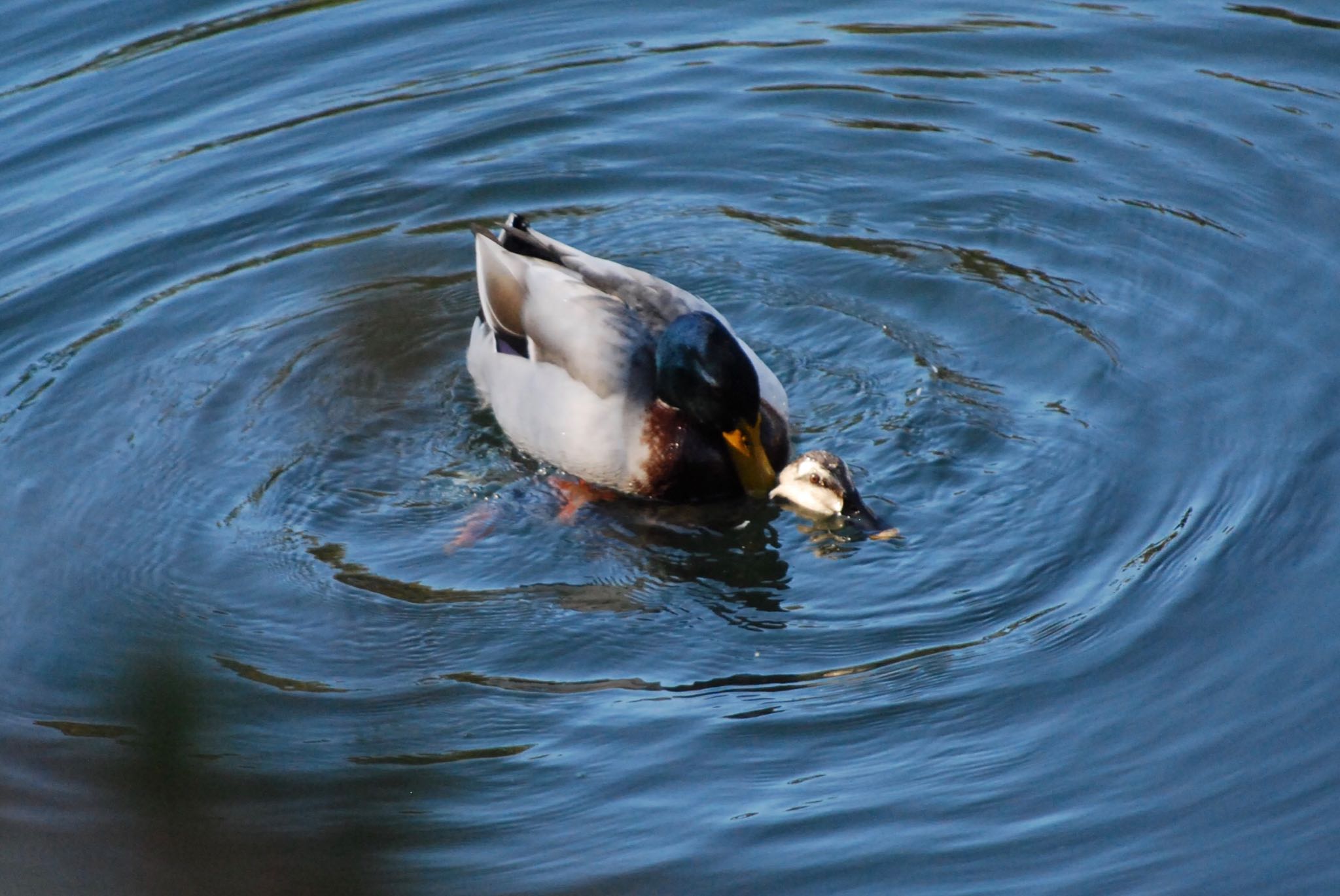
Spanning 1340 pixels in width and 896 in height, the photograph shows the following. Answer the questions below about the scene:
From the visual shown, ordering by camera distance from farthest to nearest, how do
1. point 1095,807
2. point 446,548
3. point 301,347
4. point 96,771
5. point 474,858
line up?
point 301,347 < point 446,548 < point 1095,807 < point 474,858 < point 96,771

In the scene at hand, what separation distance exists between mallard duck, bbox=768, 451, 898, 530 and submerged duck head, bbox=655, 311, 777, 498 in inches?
11.0

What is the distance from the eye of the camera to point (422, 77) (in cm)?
1059

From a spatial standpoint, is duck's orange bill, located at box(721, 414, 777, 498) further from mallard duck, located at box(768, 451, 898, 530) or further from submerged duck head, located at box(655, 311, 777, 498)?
mallard duck, located at box(768, 451, 898, 530)

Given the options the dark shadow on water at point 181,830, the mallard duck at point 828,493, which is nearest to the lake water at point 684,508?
the dark shadow on water at point 181,830

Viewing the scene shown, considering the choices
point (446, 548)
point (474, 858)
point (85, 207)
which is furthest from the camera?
point (85, 207)

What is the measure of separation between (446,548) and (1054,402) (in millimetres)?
2777

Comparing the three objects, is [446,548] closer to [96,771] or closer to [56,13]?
[96,771]

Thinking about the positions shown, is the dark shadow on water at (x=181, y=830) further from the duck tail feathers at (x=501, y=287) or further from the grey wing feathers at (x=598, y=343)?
the duck tail feathers at (x=501, y=287)

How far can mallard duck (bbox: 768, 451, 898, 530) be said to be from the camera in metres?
6.06

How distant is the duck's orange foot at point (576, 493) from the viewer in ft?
21.9

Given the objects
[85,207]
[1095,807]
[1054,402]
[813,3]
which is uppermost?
[813,3]

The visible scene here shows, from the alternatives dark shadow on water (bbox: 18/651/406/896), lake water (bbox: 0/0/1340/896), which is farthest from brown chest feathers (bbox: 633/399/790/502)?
dark shadow on water (bbox: 18/651/406/896)

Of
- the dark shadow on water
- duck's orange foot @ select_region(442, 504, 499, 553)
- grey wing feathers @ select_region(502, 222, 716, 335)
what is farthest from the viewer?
grey wing feathers @ select_region(502, 222, 716, 335)

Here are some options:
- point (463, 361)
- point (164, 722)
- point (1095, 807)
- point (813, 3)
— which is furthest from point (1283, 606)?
point (813, 3)
